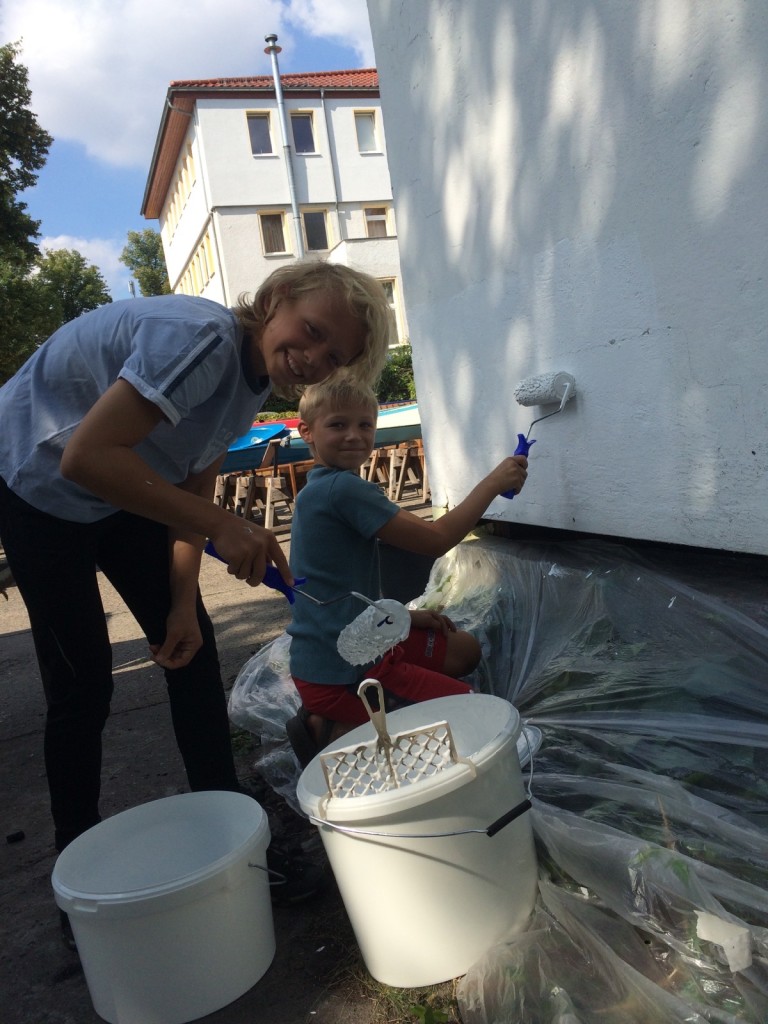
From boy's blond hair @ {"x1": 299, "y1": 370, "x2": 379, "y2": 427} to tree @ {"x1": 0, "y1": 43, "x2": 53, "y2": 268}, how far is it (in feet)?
61.7

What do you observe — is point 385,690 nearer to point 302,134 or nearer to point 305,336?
point 305,336

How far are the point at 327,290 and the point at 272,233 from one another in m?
22.3

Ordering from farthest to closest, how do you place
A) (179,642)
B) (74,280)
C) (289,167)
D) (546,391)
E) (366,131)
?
(74,280) → (366,131) → (289,167) → (546,391) → (179,642)

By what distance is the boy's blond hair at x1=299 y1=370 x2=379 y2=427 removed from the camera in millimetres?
2260

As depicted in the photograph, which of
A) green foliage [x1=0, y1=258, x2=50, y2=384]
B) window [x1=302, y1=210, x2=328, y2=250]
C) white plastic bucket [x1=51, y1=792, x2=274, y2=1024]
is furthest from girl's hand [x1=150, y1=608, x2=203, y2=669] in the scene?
window [x1=302, y1=210, x2=328, y2=250]

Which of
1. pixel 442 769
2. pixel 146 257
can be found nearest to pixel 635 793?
pixel 442 769

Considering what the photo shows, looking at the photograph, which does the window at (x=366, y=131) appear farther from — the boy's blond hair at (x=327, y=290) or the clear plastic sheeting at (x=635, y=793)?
the boy's blond hair at (x=327, y=290)

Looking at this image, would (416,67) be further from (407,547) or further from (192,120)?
(192,120)

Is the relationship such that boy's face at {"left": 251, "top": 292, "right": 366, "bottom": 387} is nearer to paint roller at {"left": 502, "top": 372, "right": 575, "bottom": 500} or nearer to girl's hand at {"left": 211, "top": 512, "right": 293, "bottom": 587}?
girl's hand at {"left": 211, "top": 512, "right": 293, "bottom": 587}

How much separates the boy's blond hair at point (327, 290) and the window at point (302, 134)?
75.9 feet

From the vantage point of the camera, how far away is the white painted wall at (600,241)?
210 cm

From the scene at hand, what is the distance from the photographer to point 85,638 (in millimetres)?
1834

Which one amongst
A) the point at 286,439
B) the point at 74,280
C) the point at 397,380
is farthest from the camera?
the point at 74,280

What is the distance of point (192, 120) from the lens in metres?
21.8
